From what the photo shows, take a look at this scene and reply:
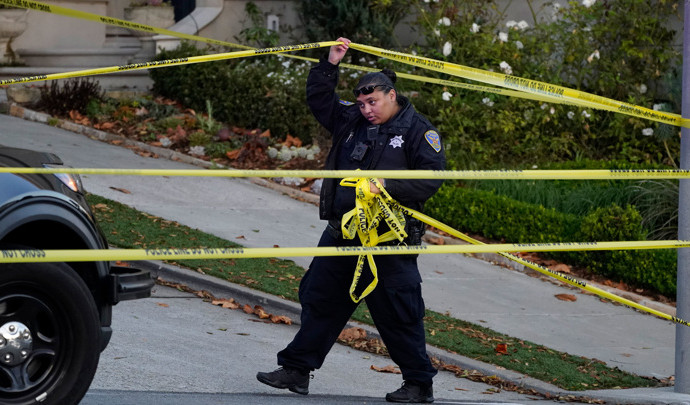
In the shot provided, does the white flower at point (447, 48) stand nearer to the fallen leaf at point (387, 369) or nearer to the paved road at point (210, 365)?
the paved road at point (210, 365)

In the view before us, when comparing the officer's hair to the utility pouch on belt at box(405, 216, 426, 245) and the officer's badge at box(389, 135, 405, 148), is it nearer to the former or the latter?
the officer's badge at box(389, 135, 405, 148)

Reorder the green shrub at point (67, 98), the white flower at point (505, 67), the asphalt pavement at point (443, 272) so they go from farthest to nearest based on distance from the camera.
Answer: the green shrub at point (67, 98)
the white flower at point (505, 67)
the asphalt pavement at point (443, 272)

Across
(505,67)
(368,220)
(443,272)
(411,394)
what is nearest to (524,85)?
(368,220)

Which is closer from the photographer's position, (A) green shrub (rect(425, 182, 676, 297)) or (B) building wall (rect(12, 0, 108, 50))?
(A) green shrub (rect(425, 182, 676, 297))

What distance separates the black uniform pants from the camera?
562 centimetres

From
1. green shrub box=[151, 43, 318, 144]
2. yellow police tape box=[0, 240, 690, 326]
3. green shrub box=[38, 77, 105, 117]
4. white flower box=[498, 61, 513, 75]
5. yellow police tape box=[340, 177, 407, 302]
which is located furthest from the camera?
green shrub box=[38, 77, 105, 117]

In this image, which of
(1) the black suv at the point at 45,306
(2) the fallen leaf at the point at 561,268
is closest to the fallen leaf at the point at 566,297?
(2) the fallen leaf at the point at 561,268

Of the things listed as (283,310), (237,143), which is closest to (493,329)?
(283,310)

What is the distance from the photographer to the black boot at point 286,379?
574 cm

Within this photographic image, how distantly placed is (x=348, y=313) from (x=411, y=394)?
53 cm

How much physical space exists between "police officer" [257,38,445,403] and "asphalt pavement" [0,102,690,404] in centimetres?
83

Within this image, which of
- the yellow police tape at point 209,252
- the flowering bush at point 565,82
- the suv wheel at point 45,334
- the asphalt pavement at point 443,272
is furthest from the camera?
the flowering bush at point 565,82

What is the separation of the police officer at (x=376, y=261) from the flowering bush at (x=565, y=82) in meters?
6.37

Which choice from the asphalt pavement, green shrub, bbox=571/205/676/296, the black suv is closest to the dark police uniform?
the asphalt pavement
